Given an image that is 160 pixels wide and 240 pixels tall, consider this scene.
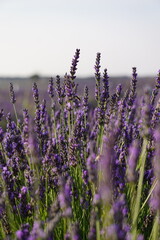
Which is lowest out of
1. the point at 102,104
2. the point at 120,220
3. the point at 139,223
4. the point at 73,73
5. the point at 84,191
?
the point at 139,223

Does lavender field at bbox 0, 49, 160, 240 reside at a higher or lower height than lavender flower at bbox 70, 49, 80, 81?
lower

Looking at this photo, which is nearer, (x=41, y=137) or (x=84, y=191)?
(x=84, y=191)

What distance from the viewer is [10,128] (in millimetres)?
2980

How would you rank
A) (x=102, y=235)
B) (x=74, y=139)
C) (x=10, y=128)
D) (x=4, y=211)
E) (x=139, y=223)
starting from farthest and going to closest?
(x=10, y=128)
(x=74, y=139)
(x=139, y=223)
(x=4, y=211)
(x=102, y=235)

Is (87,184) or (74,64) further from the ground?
(74,64)

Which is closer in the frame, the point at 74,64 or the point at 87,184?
Answer: the point at 87,184

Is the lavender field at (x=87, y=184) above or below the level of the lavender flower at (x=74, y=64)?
below

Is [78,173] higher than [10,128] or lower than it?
lower

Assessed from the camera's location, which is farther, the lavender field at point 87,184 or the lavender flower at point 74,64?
the lavender flower at point 74,64

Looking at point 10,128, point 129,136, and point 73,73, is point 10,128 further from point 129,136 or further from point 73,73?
point 129,136

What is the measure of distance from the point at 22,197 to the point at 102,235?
0.67 meters

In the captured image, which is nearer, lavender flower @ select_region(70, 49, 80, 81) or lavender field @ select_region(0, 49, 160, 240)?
lavender field @ select_region(0, 49, 160, 240)

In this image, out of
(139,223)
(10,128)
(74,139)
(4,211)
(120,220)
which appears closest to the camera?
(120,220)

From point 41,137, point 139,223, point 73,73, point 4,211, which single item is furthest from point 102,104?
point 4,211
